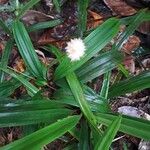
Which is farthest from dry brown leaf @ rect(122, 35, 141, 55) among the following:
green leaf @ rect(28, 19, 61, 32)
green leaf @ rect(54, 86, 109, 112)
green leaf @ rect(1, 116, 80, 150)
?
A: green leaf @ rect(1, 116, 80, 150)

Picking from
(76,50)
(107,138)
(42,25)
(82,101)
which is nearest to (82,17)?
(42,25)

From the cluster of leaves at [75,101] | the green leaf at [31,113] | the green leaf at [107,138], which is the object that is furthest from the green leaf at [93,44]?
the green leaf at [107,138]

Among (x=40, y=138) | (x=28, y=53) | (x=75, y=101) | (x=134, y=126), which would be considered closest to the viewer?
(x=40, y=138)

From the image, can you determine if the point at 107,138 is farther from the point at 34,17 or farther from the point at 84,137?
the point at 34,17

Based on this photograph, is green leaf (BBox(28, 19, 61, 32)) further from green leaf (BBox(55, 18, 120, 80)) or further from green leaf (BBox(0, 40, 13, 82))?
green leaf (BBox(55, 18, 120, 80))

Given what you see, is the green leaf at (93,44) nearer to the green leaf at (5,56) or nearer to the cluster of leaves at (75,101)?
the cluster of leaves at (75,101)
